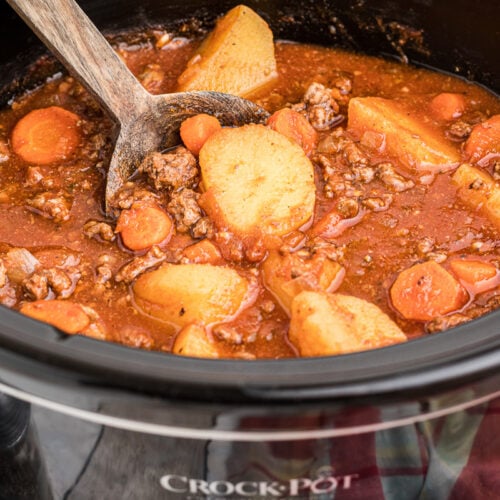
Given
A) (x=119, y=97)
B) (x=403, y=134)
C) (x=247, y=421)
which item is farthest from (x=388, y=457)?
(x=119, y=97)

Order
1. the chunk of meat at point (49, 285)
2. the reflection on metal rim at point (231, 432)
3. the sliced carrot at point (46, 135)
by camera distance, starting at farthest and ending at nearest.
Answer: the sliced carrot at point (46, 135) → the chunk of meat at point (49, 285) → the reflection on metal rim at point (231, 432)

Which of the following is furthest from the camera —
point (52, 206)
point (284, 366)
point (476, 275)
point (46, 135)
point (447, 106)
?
point (447, 106)

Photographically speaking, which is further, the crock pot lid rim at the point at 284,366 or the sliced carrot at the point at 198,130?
the sliced carrot at the point at 198,130

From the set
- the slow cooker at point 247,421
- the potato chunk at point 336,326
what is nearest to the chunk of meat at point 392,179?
the potato chunk at point 336,326

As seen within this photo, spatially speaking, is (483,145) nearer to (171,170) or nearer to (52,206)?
(171,170)

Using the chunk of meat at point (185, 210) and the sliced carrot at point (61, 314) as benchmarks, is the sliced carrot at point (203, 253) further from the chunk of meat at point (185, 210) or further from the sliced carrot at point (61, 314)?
the sliced carrot at point (61, 314)

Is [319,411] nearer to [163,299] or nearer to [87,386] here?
[87,386]
